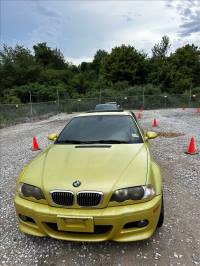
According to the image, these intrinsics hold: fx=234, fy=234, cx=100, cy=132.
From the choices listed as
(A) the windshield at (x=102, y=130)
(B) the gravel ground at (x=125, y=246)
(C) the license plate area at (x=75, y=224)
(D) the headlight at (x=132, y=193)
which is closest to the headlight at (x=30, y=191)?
(C) the license plate area at (x=75, y=224)

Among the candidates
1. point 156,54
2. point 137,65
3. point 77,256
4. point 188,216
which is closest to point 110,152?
point 77,256

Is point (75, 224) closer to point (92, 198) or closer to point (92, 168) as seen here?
point (92, 198)

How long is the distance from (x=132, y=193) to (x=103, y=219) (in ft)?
1.40

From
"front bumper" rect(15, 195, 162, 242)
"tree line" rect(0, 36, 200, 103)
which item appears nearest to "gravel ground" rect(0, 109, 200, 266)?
"front bumper" rect(15, 195, 162, 242)

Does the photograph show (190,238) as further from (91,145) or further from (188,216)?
(91,145)

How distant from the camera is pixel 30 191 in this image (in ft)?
9.20

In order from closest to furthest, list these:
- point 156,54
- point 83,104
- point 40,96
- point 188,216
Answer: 1. point 188,216
2. point 83,104
3. point 40,96
4. point 156,54

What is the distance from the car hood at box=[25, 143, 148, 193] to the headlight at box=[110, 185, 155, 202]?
0.18 ft

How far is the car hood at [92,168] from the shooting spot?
8.66 ft

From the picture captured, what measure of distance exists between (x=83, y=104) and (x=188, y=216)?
83.6 ft

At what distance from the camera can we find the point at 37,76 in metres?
38.9

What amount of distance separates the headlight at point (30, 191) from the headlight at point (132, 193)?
0.85 meters

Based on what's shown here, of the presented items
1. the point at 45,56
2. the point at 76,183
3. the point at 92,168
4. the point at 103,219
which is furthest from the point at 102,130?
the point at 45,56

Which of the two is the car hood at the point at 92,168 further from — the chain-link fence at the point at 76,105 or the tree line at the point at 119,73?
the tree line at the point at 119,73
